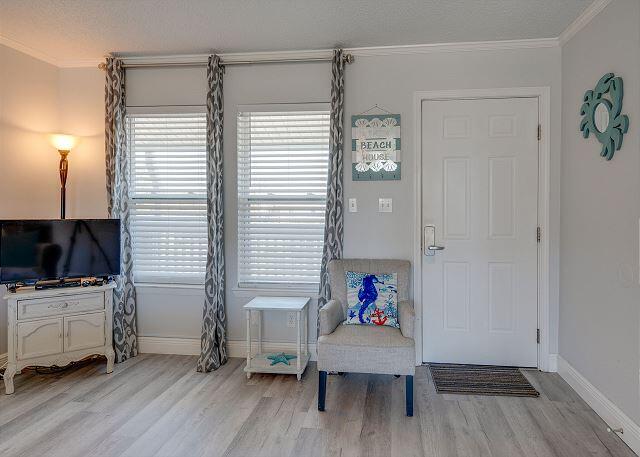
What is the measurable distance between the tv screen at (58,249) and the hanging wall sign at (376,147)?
2029 millimetres

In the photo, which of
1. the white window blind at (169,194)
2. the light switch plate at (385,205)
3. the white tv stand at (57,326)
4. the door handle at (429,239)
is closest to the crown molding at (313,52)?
the white window blind at (169,194)

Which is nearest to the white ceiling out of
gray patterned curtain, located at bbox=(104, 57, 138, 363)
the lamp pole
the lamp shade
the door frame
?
A: gray patterned curtain, located at bbox=(104, 57, 138, 363)

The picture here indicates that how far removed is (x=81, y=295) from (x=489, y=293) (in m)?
3.17

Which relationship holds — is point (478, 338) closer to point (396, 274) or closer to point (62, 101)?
point (396, 274)

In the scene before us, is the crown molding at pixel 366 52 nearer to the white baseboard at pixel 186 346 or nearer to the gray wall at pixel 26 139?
the gray wall at pixel 26 139

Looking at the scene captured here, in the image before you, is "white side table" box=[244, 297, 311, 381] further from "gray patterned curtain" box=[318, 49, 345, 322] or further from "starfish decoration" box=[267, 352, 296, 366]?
"gray patterned curtain" box=[318, 49, 345, 322]

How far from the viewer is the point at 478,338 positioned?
3.36 metres

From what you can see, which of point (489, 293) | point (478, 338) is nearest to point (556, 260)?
point (489, 293)

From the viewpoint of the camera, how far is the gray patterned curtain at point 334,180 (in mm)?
3336

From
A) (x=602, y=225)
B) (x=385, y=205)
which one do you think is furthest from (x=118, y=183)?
(x=602, y=225)

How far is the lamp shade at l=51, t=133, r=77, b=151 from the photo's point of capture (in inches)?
135

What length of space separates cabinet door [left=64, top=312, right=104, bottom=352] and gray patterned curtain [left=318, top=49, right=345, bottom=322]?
5.67 ft

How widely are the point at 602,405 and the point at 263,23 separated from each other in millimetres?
3345

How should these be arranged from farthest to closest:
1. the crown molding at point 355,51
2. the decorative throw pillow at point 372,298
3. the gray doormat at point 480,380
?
the crown molding at point 355,51 < the decorative throw pillow at point 372,298 < the gray doormat at point 480,380
